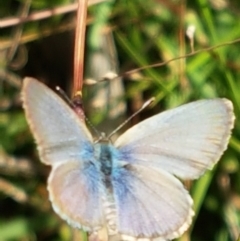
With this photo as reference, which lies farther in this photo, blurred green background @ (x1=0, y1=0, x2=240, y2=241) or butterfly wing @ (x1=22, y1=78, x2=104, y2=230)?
blurred green background @ (x1=0, y1=0, x2=240, y2=241)

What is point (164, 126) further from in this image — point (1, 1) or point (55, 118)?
point (1, 1)

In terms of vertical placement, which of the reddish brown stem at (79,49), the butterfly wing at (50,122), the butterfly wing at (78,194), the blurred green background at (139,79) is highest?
the reddish brown stem at (79,49)

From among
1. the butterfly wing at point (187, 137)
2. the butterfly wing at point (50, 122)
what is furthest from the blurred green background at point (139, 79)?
the butterfly wing at point (50, 122)

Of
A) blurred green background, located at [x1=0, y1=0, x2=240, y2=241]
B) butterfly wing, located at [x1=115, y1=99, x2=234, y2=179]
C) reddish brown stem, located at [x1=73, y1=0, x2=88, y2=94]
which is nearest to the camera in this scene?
reddish brown stem, located at [x1=73, y1=0, x2=88, y2=94]

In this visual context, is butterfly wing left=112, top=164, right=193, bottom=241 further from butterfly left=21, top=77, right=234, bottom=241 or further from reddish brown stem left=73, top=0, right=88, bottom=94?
reddish brown stem left=73, top=0, right=88, bottom=94

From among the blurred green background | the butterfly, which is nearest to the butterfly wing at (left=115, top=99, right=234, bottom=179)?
the butterfly

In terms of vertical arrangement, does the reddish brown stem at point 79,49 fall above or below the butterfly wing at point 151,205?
above

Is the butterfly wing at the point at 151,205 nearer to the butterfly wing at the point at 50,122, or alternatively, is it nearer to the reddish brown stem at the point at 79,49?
the butterfly wing at the point at 50,122

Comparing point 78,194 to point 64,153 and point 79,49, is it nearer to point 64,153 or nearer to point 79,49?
point 64,153

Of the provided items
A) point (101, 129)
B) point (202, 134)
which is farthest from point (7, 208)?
point (202, 134)
